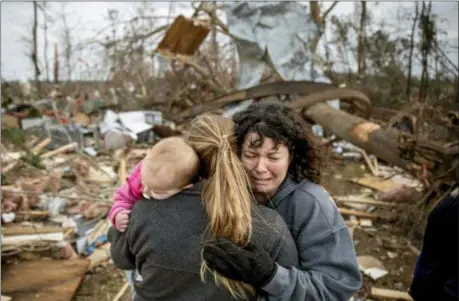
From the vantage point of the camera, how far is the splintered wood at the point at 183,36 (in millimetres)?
7727

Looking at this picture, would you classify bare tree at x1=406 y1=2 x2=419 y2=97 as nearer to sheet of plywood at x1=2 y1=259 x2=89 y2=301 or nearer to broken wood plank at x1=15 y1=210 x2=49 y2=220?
broken wood plank at x1=15 y1=210 x2=49 y2=220

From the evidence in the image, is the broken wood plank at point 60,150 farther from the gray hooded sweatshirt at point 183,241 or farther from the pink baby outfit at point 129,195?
the gray hooded sweatshirt at point 183,241

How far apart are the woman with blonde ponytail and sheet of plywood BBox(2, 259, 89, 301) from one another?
2643mm

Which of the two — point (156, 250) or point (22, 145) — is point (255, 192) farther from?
point (22, 145)

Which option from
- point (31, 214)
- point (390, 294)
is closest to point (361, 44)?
point (390, 294)

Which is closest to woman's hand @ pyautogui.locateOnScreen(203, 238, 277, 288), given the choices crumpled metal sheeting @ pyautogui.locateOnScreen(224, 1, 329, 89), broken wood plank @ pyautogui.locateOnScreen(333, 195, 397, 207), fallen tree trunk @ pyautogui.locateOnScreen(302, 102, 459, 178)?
fallen tree trunk @ pyautogui.locateOnScreen(302, 102, 459, 178)

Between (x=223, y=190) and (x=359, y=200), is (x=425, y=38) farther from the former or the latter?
(x=223, y=190)

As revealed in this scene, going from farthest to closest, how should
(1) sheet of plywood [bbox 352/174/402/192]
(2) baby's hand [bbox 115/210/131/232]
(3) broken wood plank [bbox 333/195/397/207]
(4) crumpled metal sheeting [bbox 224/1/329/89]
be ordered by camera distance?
(4) crumpled metal sheeting [bbox 224/1/329/89], (1) sheet of plywood [bbox 352/174/402/192], (3) broken wood plank [bbox 333/195/397/207], (2) baby's hand [bbox 115/210/131/232]

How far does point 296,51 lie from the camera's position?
7.81m

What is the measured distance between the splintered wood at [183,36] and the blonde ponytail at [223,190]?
6384mm

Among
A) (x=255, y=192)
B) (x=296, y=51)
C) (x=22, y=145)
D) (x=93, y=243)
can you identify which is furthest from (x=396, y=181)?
(x=22, y=145)

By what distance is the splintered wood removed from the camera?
304 inches

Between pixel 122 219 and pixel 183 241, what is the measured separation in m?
0.37

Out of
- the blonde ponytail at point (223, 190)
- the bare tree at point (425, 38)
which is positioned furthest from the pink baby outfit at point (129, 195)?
the bare tree at point (425, 38)
